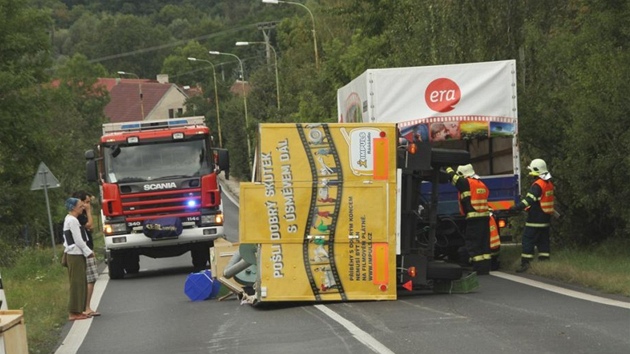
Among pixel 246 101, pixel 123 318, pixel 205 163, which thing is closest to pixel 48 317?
pixel 123 318

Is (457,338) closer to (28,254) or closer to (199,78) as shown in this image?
(28,254)

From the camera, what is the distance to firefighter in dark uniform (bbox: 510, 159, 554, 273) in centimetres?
1761

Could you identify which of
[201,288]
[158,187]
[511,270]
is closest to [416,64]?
[158,187]

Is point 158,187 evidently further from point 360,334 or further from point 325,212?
point 360,334

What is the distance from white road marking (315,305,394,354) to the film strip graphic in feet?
2.15

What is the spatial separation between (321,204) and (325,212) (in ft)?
0.37

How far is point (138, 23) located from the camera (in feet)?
517

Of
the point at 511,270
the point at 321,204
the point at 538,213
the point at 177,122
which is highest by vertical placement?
the point at 177,122

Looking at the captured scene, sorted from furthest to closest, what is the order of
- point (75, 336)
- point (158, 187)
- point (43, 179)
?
point (43, 179)
point (158, 187)
point (75, 336)

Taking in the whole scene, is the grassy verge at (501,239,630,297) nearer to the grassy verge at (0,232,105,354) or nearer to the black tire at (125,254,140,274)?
the grassy verge at (0,232,105,354)

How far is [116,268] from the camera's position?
80.8 feet

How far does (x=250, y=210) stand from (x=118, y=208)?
9.67m

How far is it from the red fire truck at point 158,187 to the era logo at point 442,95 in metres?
6.22

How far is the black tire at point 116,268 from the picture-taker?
24453 millimetres
